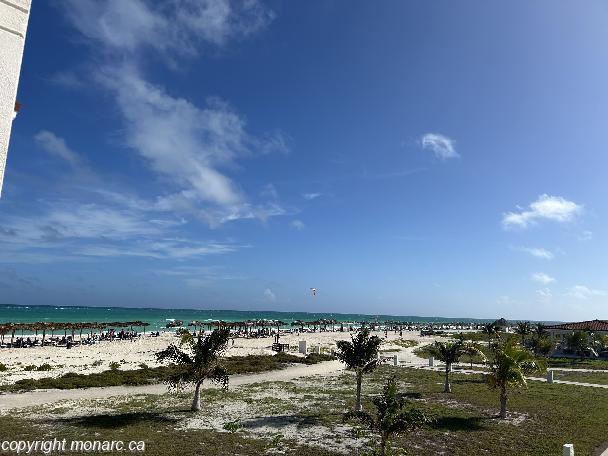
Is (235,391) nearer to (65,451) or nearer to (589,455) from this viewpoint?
(65,451)

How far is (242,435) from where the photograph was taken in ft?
59.1

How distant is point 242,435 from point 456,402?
1369 cm

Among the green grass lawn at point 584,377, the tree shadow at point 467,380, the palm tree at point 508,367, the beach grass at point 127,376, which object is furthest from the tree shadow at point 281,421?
the green grass lawn at point 584,377

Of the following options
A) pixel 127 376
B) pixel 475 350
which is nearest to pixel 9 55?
pixel 475 350

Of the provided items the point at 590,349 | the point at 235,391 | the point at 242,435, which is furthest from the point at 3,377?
the point at 590,349

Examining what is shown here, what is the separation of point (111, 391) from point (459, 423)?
2076 centimetres

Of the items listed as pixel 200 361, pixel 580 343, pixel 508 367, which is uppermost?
pixel 508 367

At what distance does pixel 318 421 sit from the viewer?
67.5ft

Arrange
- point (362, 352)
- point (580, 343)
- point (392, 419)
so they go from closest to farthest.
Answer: point (392, 419), point (362, 352), point (580, 343)

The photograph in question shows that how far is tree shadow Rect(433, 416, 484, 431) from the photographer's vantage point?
1973 centimetres

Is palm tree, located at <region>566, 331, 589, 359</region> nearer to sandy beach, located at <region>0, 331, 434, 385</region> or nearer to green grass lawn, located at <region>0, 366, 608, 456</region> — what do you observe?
sandy beach, located at <region>0, 331, 434, 385</region>

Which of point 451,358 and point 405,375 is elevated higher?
point 451,358

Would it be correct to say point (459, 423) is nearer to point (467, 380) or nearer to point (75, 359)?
point (467, 380)

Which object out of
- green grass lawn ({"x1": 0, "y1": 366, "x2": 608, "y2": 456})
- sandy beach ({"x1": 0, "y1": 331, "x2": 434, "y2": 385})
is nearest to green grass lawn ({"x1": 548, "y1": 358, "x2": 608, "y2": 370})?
sandy beach ({"x1": 0, "y1": 331, "x2": 434, "y2": 385})
